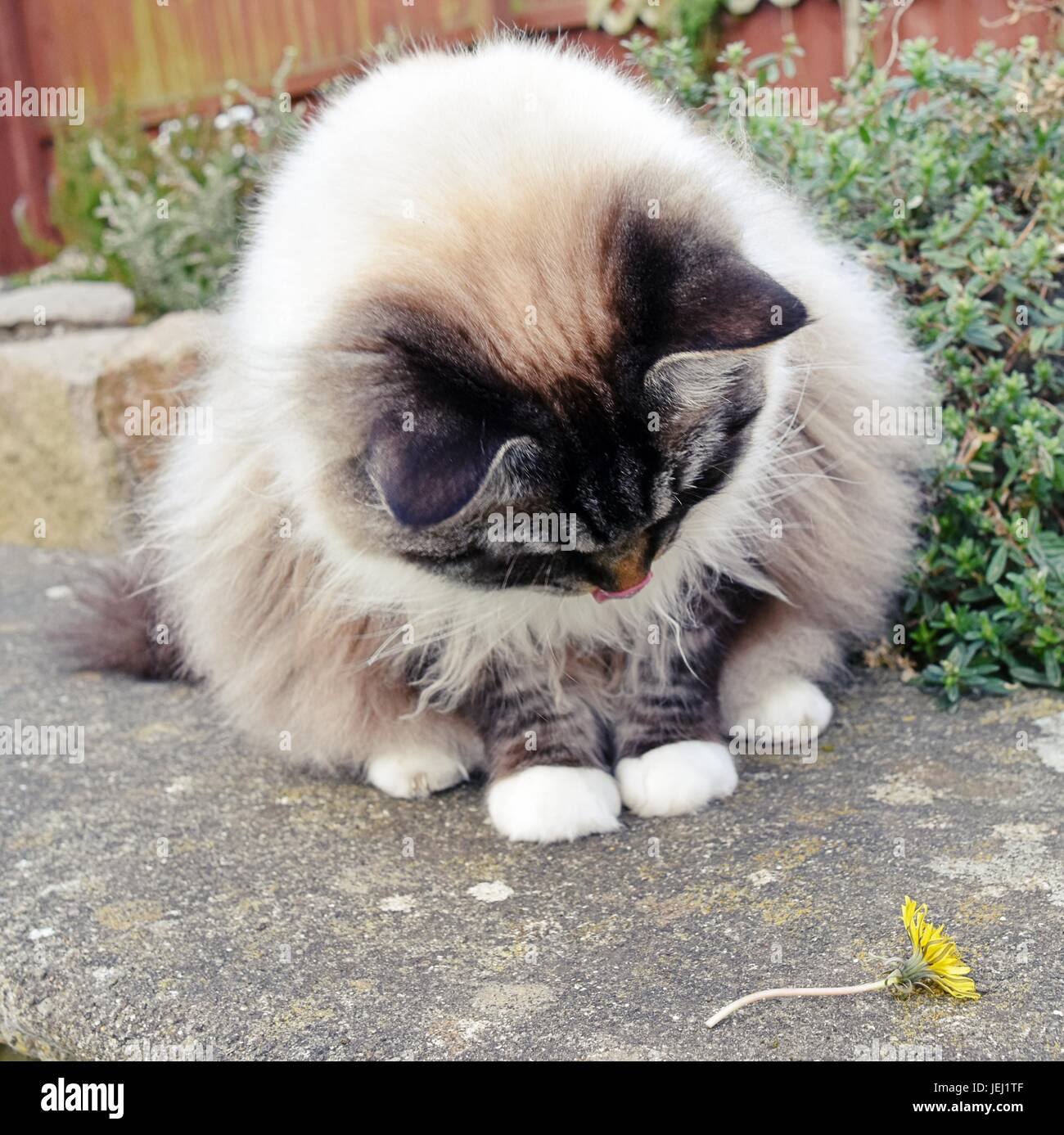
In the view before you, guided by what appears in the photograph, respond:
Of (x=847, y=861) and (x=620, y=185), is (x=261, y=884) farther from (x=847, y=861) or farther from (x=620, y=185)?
(x=620, y=185)

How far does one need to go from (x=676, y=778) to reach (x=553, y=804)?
24 cm

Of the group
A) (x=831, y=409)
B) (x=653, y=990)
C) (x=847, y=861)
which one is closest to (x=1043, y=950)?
(x=847, y=861)

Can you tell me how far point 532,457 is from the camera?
1735mm

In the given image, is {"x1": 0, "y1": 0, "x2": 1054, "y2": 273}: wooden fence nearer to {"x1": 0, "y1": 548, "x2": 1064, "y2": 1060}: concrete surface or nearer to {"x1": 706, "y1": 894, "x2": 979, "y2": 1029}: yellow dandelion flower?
{"x1": 0, "y1": 548, "x2": 1064, "y2": 1060}: concrete surface

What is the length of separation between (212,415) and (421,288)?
2.38 feet

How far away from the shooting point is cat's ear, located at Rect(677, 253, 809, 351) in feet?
5.64

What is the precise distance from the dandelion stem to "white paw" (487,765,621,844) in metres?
0.59

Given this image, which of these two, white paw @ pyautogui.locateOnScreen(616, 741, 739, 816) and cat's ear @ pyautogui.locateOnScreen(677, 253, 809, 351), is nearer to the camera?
cat's ear @ pyautogui.locateOnScreen(677, 253, 809, 351)

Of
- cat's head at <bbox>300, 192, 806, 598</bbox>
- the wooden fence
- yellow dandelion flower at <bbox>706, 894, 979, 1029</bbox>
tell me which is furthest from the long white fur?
the wooden fence

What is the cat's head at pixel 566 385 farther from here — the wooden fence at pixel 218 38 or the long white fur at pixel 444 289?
the wooden fence at pixel 218 38

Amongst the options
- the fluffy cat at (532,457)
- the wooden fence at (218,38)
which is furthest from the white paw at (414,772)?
the wooden fence at (218,38)

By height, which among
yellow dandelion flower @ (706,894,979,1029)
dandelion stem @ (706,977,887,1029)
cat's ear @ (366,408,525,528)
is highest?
cat's ear @ (366,408,525,528)

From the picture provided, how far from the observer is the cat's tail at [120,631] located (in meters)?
3.17

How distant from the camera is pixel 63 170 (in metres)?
6.15
